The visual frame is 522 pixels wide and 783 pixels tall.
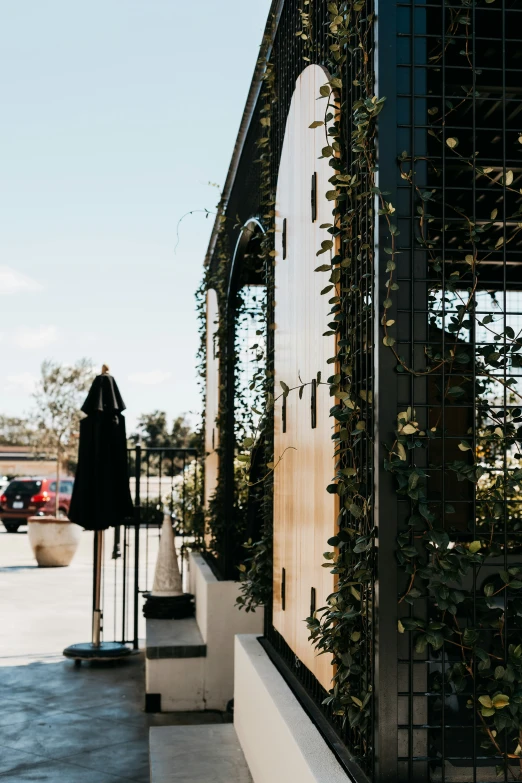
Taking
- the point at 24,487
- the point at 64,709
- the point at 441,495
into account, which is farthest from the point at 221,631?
the point at 24,487

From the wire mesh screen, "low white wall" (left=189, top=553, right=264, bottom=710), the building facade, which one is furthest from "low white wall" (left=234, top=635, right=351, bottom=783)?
"low white wall" (left=189, top=553, right=264, bottom=710)

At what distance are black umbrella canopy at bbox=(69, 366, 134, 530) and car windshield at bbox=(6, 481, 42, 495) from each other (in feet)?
44.2

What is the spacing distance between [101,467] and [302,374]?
Answer: 413cm

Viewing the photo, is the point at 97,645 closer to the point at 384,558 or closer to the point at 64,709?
the point at 64,709

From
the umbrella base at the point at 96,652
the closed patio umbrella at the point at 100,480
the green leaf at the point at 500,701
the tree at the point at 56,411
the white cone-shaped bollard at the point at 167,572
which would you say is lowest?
the umbrella base at the point at 96,652

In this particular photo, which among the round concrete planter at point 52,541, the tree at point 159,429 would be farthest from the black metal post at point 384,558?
the tree at point 159,429

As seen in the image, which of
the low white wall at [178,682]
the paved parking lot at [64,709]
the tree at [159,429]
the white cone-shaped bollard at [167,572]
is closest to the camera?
the paved parking lot at [64,709]

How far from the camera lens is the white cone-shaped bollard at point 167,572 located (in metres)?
7.24

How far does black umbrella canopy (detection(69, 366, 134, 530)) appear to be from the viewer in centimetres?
716

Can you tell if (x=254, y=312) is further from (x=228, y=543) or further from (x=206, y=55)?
(x=206, y=55)

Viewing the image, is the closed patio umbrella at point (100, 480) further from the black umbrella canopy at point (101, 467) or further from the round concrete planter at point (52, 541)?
the round concrete planter at point (52, 541)

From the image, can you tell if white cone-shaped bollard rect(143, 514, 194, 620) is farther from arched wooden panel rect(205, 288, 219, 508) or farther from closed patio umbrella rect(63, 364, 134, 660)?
arched wooden panel rect(205, 288, 219, 508)

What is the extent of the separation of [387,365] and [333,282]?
0.51 m

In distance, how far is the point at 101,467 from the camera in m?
7.20
